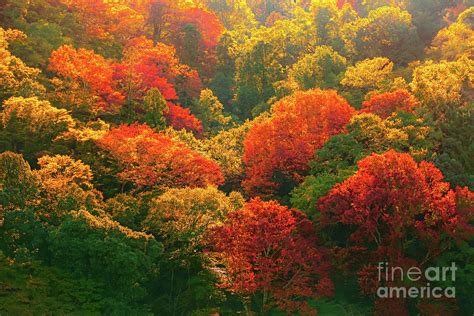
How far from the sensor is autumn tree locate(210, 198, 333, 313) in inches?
1033

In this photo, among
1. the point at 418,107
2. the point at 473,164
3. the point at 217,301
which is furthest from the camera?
the point at 418,107

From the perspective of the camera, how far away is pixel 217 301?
86.9ft

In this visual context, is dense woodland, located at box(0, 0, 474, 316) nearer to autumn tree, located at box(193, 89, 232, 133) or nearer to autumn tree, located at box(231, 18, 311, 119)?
autumn tree, located at box(193, 89, 232, 133)

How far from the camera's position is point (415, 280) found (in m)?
26.2

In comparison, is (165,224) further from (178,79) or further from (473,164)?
(178,79)

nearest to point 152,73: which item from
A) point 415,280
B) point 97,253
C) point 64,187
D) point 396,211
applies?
point 64,187

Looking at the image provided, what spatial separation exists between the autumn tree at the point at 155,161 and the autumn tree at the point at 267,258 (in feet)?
21.3

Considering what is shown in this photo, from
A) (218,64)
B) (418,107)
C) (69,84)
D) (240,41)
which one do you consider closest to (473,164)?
(418,107)

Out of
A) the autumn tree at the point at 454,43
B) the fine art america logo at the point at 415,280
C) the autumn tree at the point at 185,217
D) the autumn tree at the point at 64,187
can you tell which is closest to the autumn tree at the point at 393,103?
the autumn tree at the point at 454,43

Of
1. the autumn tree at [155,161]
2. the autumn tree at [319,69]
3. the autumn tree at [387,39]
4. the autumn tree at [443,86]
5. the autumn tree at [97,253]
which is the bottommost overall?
the autumn tree at [97,253]

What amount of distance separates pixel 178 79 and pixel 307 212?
98.0 ft

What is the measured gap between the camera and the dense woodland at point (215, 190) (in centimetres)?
2330

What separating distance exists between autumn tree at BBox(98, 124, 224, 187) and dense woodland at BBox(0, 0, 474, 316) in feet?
0.35

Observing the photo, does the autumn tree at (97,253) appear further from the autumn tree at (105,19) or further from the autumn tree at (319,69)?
the autumn tree at (105,19)
